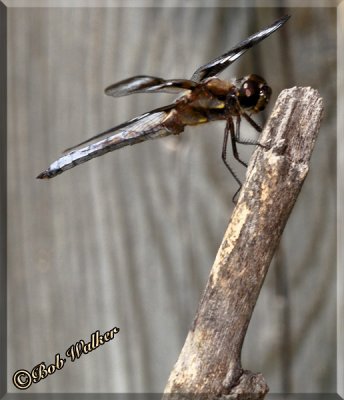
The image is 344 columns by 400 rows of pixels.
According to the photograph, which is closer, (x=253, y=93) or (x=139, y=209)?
(x=253, y=93)

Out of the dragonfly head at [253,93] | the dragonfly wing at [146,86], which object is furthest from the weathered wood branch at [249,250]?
the dragonfly wing at [146,86]

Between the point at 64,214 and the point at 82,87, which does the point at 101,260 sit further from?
the point at 82,87

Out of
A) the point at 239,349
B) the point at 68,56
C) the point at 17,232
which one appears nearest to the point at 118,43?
the point at 68,56

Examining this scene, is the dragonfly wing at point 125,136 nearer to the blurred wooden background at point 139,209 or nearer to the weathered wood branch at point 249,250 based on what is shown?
the blurred wooden background at point 139,209

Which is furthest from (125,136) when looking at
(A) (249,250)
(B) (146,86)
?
(A) (249,250)

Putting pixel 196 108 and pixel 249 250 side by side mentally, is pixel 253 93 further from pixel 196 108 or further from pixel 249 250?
pixel 249 250

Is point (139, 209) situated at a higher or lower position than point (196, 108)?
lower
